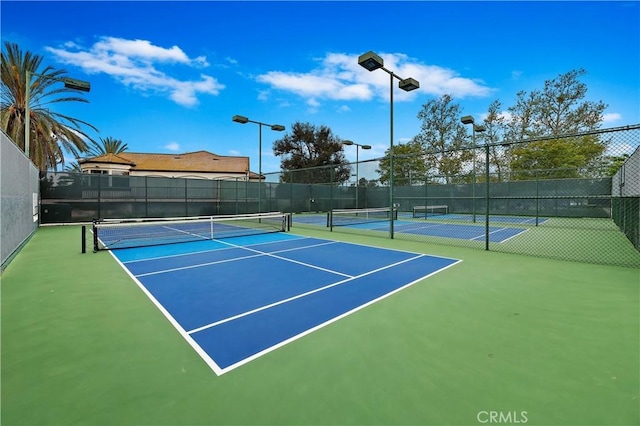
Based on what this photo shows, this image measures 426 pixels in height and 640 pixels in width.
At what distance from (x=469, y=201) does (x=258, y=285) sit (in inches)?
801

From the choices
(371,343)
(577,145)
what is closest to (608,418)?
(371,343)

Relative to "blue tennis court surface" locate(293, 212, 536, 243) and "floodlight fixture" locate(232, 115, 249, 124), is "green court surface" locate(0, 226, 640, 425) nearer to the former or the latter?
"blue tennis court surface" locate(293, 212, 536, 243)

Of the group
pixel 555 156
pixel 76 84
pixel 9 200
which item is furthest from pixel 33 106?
pixel 555 156

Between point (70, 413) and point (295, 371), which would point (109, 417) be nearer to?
point (70, 413)

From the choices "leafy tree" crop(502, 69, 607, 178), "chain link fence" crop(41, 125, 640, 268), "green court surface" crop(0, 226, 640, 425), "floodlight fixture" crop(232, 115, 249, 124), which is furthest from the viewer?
"leafy tree" crop(502, 69, 607, 178)

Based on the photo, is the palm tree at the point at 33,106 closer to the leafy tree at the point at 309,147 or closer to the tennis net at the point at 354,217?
the tennis net at the point at 354,217

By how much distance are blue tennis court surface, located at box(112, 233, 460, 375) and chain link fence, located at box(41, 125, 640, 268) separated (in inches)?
146

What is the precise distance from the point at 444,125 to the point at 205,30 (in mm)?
22051

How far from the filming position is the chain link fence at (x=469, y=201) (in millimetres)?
9539

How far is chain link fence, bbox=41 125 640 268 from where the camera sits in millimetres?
9539

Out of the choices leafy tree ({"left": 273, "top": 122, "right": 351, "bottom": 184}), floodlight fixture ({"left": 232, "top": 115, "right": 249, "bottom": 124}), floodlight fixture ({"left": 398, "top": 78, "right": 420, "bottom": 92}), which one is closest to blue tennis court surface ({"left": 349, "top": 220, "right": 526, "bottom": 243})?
floodlight fixture ({"left": 398, "top": 78, "right": 420, "bottom": 92})

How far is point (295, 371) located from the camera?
237 cm

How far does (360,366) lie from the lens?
2434mm

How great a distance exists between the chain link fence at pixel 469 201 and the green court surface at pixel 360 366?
5.12 metres
